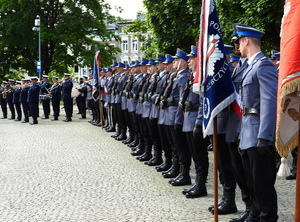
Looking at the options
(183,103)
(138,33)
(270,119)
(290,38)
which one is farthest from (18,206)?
(138,33)

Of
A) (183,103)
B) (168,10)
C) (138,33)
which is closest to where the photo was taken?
(183,103)

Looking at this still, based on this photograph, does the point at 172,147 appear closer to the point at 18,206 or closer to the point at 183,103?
the point at 183,103

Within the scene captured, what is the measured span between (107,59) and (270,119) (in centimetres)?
3879

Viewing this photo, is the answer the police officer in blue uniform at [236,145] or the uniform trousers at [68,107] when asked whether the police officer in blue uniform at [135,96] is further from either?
the uniform trousers at [68,107]

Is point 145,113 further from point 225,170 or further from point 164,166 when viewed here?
point 225,170

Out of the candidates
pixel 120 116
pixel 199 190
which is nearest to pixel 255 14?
pixel 120 116

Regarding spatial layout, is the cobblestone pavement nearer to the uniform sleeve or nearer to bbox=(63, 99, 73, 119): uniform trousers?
the uniform sleeve

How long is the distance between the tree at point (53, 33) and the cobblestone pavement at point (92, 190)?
29095mm

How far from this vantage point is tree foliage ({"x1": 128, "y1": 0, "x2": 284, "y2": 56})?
51.5 ft

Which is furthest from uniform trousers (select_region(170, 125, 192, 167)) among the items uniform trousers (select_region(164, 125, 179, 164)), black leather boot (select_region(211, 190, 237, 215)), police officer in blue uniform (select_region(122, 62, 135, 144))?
police officer in blue uniform (select_region(122, 62, 135, 144))

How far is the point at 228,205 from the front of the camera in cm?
605

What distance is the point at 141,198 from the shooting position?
6828 mm

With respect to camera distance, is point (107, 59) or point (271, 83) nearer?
point (271, 83)

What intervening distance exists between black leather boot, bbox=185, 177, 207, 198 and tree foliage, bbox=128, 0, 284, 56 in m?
9.64
